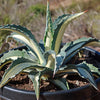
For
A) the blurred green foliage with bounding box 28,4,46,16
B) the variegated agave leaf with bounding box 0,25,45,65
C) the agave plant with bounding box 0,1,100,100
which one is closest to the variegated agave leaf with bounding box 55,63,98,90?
the agave plant with bounding box 0,1,100,100

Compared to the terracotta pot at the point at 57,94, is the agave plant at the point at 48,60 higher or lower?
higher

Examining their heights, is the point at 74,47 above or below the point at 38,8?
below

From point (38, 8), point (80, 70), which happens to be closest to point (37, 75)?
point (80, 70)

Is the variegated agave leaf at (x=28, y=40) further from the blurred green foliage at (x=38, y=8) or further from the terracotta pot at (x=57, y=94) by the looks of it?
the blurred green foliage at (x=38, y=8)

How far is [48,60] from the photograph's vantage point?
0.99 metres

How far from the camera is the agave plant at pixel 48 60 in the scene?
2.95 feet

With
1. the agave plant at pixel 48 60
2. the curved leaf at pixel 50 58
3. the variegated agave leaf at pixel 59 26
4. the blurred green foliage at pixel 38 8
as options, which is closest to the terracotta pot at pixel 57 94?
the agave plant at pixel 48 60

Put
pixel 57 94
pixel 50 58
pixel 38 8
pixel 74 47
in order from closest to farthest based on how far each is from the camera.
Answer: pixel 57 94, pixel 50 58, pixel 74 47, pixel 38 8

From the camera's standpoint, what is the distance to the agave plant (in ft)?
2.95

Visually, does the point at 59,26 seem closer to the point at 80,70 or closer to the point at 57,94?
the point at 80,70

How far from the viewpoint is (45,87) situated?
1009 millimetres

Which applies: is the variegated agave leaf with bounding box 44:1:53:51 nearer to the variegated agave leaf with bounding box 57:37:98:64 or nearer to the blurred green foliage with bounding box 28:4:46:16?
the variegated agave leaf with bounding box 57:37:98:64

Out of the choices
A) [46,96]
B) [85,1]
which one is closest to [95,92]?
[46,96]

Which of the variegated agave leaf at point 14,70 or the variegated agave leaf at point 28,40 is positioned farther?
the variegated agave leaf at point 28,40
